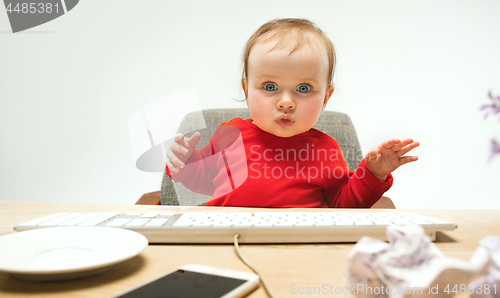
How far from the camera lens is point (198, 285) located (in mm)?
301

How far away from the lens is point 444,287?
0.20m

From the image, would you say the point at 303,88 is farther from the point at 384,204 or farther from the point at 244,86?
the point at 384,204

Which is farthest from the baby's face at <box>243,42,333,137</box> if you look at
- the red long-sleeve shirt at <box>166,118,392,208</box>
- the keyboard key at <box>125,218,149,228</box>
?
the keyboard key at <box>125,218,149,228</box>

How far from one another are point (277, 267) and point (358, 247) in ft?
0.60

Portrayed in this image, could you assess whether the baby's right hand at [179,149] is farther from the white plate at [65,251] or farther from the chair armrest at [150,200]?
the white plate at [65,251]

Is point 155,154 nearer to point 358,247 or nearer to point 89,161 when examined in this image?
point 358,247

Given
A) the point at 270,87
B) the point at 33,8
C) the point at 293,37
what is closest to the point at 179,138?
the point at 270,87

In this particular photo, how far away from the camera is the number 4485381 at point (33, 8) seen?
2.02 metres

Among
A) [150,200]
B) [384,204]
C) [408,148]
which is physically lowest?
[384,204]

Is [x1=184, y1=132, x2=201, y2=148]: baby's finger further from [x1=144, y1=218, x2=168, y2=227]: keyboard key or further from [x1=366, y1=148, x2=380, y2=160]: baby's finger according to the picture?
[x1=366, y1=148, x2=380, y2=160]: baby's finger

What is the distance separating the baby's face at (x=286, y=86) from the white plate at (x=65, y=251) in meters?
0.57

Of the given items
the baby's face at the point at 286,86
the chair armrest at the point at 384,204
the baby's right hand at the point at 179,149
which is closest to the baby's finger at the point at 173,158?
the baby's right hand at the point at 179,149

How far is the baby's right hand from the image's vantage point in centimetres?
85

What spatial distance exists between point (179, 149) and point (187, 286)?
0.58m
